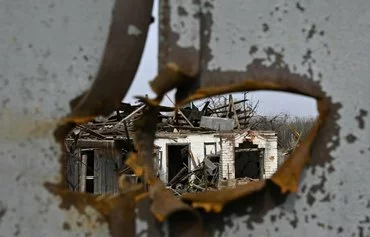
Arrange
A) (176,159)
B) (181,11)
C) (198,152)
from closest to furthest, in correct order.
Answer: (181,11) → (198,152) → (176,159)

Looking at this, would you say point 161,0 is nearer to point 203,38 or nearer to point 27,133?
point 203,38

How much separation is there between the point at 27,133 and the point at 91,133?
10.3 meters

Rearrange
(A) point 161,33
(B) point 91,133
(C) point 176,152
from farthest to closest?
(C) point 176,152 < (B) point 91,133 < (A) point 161,33

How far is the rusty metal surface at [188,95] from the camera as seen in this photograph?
3.14 feet

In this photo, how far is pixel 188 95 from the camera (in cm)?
98

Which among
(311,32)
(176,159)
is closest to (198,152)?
(176,159)

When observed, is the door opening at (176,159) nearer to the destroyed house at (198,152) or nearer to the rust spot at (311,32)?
the destroyed house at (198,152)

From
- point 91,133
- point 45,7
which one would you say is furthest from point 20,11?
point 91,133

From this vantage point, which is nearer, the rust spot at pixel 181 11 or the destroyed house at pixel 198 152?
the rust spot at pixel 181 11

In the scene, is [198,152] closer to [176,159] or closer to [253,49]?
[176,159]

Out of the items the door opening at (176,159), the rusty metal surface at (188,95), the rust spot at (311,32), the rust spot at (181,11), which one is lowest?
the door opening at (176,159)

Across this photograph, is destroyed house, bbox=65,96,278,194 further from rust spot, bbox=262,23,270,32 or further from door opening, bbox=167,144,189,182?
rust spot, bbox=262,23,270,32

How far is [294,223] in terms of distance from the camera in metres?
0.97


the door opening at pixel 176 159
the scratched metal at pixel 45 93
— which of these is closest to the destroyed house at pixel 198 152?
the door opening at pixel 176 159
